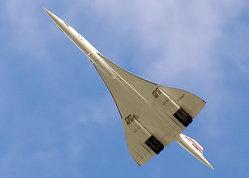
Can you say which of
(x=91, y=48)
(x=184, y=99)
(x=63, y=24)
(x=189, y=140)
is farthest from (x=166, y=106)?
(x=63, y=24)

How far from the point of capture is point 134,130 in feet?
165

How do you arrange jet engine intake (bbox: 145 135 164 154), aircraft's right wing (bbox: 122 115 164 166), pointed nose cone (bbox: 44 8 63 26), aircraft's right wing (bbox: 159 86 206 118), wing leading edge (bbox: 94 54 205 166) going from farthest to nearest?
1. jet engine intake (bbox: 145 135 164 154)
2. aircraft's right wing (bbox: 122 115 164 166)
3. pointed nose cone (bbox: 44 8 63 26)
4. wing leading edge (bbox: 94 54 205 166)
5. aircraft's right wing (bbox: 159 86 206 118)

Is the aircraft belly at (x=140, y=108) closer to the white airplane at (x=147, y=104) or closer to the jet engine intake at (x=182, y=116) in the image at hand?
the white airplane at (x=147, y=104)

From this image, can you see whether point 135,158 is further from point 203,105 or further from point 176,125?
point 203,105

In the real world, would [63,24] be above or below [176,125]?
above

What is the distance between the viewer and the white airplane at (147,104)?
47.4 metres

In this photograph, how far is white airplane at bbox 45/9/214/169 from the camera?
47.4 meters

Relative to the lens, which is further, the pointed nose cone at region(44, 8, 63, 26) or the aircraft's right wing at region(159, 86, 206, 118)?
the pointed nose cone at region(44, 8, 63, 26)

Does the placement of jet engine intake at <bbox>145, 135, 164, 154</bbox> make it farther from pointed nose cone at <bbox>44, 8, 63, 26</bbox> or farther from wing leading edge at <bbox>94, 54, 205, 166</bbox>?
pointed nose cone at <bbox>44, 8, 63, 26</bbox>

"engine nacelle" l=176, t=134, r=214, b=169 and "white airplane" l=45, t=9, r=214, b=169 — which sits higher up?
"white airplane" l=45, t=9, r=214, b=169

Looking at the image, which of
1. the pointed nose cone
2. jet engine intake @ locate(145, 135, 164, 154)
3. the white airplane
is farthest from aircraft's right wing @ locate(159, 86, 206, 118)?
the pointed nose cone

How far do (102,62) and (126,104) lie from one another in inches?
174

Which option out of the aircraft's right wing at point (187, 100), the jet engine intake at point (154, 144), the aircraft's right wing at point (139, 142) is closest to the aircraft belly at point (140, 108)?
the aircraft's right wing at point (139, 142)

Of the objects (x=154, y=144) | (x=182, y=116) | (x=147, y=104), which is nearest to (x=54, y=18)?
(x=147, y=104)
